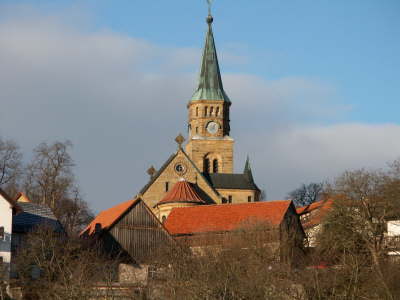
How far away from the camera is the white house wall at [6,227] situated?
154 ft

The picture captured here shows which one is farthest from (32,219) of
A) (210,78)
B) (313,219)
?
(210,78)

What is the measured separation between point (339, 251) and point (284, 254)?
3.51m

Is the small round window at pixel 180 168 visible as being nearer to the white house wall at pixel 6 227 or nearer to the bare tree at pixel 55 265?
the bare tree at pixel 55 265

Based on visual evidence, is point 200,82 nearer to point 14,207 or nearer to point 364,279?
point 14,207

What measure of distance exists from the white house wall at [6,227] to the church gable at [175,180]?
35.5 meters

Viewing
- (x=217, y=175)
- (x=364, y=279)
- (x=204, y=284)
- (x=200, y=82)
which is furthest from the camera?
(x=200, y=82)

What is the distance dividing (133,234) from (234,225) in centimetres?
851

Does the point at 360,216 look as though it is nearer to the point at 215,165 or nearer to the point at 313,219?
the point at 313,219

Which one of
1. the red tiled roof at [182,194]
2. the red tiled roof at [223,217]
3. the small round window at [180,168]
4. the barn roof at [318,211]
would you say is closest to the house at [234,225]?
the red tiled roof at [223,217]

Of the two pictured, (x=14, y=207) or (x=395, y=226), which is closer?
(x=14, y=207)

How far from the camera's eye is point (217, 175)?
93188 millimetres

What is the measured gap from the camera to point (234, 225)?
6328 cm

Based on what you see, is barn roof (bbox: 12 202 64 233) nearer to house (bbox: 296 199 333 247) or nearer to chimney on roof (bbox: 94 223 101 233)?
chimney on roof (bbox: 94 223 101 233)

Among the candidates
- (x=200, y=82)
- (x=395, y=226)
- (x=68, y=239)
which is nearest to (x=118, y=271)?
(x=68, y=239)
